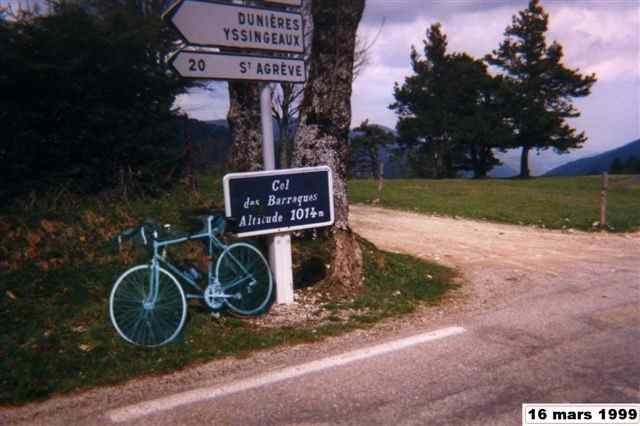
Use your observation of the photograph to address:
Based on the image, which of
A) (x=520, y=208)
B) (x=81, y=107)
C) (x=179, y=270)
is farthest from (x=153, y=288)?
(x=520, y=208)

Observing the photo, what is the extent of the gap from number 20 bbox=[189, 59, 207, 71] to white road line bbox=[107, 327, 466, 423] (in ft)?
10.3

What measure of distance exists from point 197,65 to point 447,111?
173ft

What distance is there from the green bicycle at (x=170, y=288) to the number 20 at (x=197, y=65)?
5.07 feet

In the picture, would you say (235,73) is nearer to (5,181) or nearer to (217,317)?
(217,317)

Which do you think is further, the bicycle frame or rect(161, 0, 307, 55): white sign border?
rect(161, 0, 307, 55): white sign border

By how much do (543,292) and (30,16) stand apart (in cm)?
1224

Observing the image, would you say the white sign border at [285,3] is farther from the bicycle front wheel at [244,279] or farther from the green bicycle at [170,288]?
the bicycle front wheel at [244,279]

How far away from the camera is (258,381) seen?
13.0 ft

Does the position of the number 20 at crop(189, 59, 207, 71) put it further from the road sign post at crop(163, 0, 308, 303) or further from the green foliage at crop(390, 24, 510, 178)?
the green foliage at crop(390, 24, 510, 178)

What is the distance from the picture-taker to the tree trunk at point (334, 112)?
652 cm

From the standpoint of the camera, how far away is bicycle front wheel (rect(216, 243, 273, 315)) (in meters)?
5.31

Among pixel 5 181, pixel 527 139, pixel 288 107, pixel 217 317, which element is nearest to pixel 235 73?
pixel 217 317

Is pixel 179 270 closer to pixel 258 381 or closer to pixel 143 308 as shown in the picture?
pixel 143 308

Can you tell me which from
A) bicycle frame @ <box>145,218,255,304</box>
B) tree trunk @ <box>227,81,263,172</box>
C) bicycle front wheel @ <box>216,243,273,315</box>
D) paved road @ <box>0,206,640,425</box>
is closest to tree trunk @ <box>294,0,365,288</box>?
bicycle front wheel @ <box>216,243,273,315</box>
